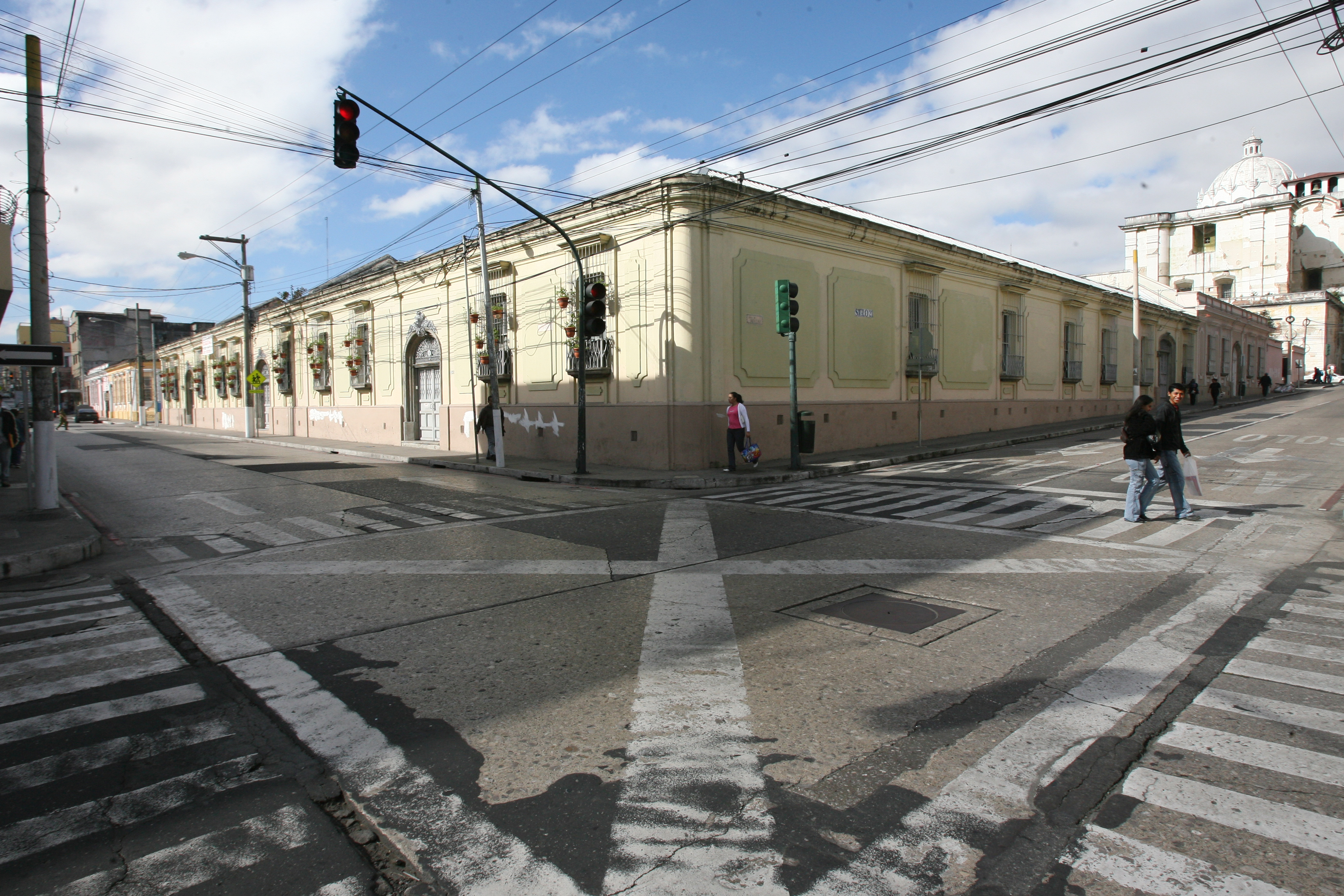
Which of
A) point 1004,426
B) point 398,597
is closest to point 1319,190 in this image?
point 1004,426

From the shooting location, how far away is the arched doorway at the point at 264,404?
4047cm

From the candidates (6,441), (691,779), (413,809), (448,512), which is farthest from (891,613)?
(6,441)

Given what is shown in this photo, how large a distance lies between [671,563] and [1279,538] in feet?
23.5

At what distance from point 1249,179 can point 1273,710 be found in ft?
277

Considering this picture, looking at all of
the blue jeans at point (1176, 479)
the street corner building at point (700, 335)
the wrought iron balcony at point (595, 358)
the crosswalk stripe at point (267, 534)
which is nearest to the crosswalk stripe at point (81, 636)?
the crosswalk stripe at point (267, 534)

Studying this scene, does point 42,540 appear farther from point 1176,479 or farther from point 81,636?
point 1176,479

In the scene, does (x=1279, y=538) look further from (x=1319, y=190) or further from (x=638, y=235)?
(x=1319, y=190)

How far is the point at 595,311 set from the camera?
15266 millimetres

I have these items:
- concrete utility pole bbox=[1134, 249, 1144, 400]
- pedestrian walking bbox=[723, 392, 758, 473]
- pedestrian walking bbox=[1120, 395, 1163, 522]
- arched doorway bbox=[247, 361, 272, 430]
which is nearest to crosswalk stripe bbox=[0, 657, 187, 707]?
pedestrian walking bbox=[1120, 395, 1163, 522]

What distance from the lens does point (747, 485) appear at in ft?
49.5

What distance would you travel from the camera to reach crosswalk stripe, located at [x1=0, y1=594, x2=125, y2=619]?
616 centimetres

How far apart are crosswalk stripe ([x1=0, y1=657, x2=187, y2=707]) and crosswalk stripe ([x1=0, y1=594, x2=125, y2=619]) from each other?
2150 millimetres

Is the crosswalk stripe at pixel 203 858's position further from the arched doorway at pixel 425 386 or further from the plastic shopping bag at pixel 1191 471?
the arched doorway at pixel 425 386

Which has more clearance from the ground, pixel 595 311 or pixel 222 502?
pixel 595 311
